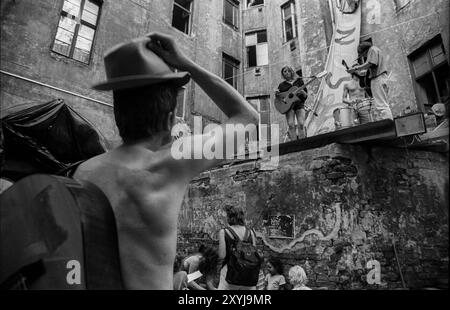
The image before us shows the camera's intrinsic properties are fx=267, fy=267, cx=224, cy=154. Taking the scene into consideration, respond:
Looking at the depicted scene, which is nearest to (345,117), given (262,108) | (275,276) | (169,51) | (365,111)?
(365,111)

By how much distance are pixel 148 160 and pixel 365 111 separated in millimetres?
5696

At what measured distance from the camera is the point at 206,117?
11.8m

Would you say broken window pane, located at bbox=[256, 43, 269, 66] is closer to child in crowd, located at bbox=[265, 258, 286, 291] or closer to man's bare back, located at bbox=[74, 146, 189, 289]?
child in crowd, located at bbox=[265, 258, 286, 291]

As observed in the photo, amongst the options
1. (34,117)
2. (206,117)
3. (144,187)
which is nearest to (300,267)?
(144,187)

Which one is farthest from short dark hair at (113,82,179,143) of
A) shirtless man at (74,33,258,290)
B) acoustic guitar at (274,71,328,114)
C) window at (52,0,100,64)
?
window at (52,0,100,64)

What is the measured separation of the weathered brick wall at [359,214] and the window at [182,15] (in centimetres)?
917

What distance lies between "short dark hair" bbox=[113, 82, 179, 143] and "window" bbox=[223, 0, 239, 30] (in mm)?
15203

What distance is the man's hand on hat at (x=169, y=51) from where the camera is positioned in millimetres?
1036

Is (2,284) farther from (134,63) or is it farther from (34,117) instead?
(34,117)

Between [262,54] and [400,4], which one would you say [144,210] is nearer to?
[400,4]

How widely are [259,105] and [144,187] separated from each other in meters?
14.2

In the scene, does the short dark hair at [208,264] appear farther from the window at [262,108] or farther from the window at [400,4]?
the window at [262,108]

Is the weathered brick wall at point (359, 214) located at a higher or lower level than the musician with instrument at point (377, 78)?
lower

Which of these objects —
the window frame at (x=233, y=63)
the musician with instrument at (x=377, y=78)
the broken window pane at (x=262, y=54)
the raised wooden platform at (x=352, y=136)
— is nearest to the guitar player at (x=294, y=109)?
the raised wooden platform at (x=352, y=136)
